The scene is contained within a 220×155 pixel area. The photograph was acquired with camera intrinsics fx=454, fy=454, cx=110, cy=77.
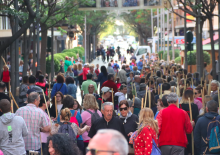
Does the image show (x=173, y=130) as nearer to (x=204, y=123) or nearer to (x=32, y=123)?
(x=204, y=123)

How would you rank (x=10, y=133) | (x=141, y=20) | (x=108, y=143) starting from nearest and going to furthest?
(x=108, y=143)
(x=10, y=133)
(x=141, y=20)

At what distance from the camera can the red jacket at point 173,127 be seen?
6727mm

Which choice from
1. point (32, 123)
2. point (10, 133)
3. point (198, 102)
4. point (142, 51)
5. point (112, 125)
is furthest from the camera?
point (142, 51)

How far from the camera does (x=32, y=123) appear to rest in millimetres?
6832

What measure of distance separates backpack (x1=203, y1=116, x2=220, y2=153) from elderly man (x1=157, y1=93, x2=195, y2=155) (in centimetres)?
31

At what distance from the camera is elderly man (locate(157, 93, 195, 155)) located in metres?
6.73

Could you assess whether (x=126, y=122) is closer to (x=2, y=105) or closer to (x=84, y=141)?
(x=84, y=141)

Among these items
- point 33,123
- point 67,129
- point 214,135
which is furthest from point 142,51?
point 67,129

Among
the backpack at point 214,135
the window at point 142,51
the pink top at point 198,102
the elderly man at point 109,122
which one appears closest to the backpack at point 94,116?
the elderly man at point 109,122

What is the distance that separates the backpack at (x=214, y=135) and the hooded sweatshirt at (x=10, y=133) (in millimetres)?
2770

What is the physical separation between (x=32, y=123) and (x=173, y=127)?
2.11 meters

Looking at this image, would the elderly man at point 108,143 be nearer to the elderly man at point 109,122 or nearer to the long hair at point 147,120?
the long hair at point 147,120

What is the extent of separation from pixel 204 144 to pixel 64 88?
583 centimetres

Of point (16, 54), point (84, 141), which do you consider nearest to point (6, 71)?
point (16, 54)
